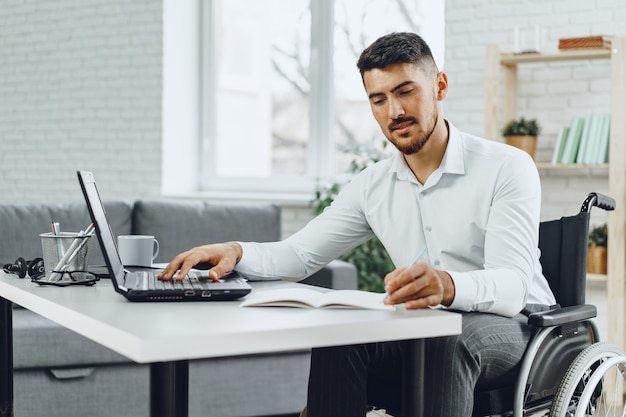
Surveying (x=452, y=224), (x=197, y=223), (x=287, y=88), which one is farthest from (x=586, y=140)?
(x=452, y=224)

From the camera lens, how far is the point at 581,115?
159 inches

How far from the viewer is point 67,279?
173 centimetres

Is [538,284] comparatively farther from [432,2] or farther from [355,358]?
[432,2]

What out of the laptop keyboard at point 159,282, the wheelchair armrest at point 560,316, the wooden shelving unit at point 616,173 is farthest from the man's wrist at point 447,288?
Result: the wooden shelving unit at point 616,173

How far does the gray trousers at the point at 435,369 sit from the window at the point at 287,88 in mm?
3139

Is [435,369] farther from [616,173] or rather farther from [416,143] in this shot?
[616,173]

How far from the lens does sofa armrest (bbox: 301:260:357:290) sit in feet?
10.7

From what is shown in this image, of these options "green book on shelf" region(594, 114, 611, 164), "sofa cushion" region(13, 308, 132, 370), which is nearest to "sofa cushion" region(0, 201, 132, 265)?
"sofa cushion" region(13, 308, 132, 370)

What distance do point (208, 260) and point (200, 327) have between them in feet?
2.19

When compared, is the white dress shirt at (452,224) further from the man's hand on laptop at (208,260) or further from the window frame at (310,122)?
the window frame at (310,122)

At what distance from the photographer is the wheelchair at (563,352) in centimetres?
166

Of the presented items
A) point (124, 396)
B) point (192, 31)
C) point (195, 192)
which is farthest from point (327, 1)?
point (124, 396)

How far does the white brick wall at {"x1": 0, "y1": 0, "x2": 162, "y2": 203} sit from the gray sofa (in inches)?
68.4

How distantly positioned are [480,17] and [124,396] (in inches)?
102
